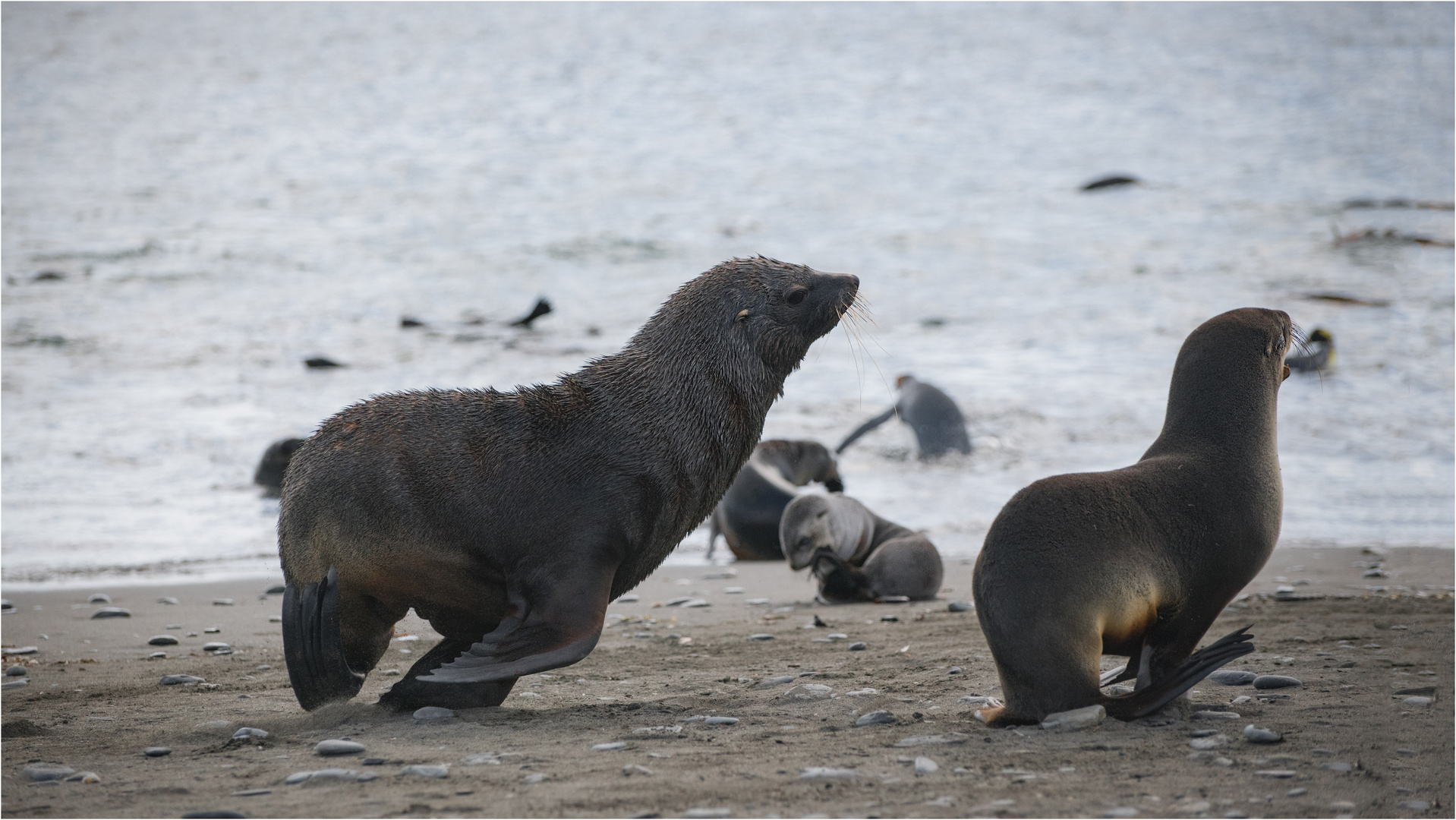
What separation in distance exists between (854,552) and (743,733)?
3787 mm

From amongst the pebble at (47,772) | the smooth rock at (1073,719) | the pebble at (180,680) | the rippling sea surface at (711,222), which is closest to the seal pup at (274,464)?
the rippling sea surface at (711,222)

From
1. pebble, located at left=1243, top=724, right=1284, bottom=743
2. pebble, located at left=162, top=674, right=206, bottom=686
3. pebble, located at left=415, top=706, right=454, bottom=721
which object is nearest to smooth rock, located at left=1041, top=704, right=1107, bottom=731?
pebble, located at left=1243, top=724, right=1284, bottom=743

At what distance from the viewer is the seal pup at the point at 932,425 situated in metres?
11.0

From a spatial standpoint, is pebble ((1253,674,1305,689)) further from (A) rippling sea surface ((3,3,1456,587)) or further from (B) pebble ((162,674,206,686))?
(A) rippling sea surface ((3,3,1456,587))

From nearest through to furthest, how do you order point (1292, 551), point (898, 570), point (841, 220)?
1. point (898, 570)
2. point (1292, 551)
3. point (841, 220)

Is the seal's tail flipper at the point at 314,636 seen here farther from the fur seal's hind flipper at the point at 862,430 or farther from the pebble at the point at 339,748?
the fur seal's hind flipper at the point at 862,430

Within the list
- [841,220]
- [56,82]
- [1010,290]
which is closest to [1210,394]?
[1010,290]

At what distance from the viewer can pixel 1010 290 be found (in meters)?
19.7

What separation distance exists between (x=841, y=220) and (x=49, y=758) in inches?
909

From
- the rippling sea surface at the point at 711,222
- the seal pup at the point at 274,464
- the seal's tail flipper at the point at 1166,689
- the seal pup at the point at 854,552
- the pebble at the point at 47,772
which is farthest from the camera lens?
the rippling sea surface at the point at 711,222

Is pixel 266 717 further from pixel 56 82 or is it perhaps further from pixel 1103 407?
pixel 56 82

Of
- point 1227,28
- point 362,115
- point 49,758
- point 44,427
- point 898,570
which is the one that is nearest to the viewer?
point 49,758

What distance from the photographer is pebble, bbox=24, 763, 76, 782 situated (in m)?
3.24

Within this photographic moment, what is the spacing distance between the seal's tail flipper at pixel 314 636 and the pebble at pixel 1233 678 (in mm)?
2743
